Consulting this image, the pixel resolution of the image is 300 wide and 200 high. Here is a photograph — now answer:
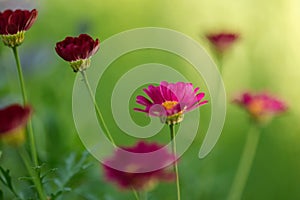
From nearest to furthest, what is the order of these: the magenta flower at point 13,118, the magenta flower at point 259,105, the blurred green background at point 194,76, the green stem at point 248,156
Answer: the magenta flower at point 13,118 → the magenta flower at point 259,105 → the blurred green background at point 194,76 → the green stem at point 248,156

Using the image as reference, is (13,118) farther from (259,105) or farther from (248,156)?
(248,156)

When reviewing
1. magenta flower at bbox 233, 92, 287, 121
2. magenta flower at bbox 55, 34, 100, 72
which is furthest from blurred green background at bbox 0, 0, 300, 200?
magenta flower at bbox 55, 34, 100, 72

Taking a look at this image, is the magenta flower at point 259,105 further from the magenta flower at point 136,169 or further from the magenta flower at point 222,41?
the magenta flower at point 136,169

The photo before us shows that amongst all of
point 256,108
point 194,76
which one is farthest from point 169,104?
point 194,76

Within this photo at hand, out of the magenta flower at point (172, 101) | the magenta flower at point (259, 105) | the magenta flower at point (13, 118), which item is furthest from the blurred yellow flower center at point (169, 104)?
the magenta flower at point (259, 105)

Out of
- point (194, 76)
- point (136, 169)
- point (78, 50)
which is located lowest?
point (136, 169)

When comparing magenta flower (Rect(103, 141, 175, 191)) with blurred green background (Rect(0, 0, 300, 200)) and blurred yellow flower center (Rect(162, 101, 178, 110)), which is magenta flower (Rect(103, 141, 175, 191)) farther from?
blurred green background (Rect(0, 0, 300, 200))
